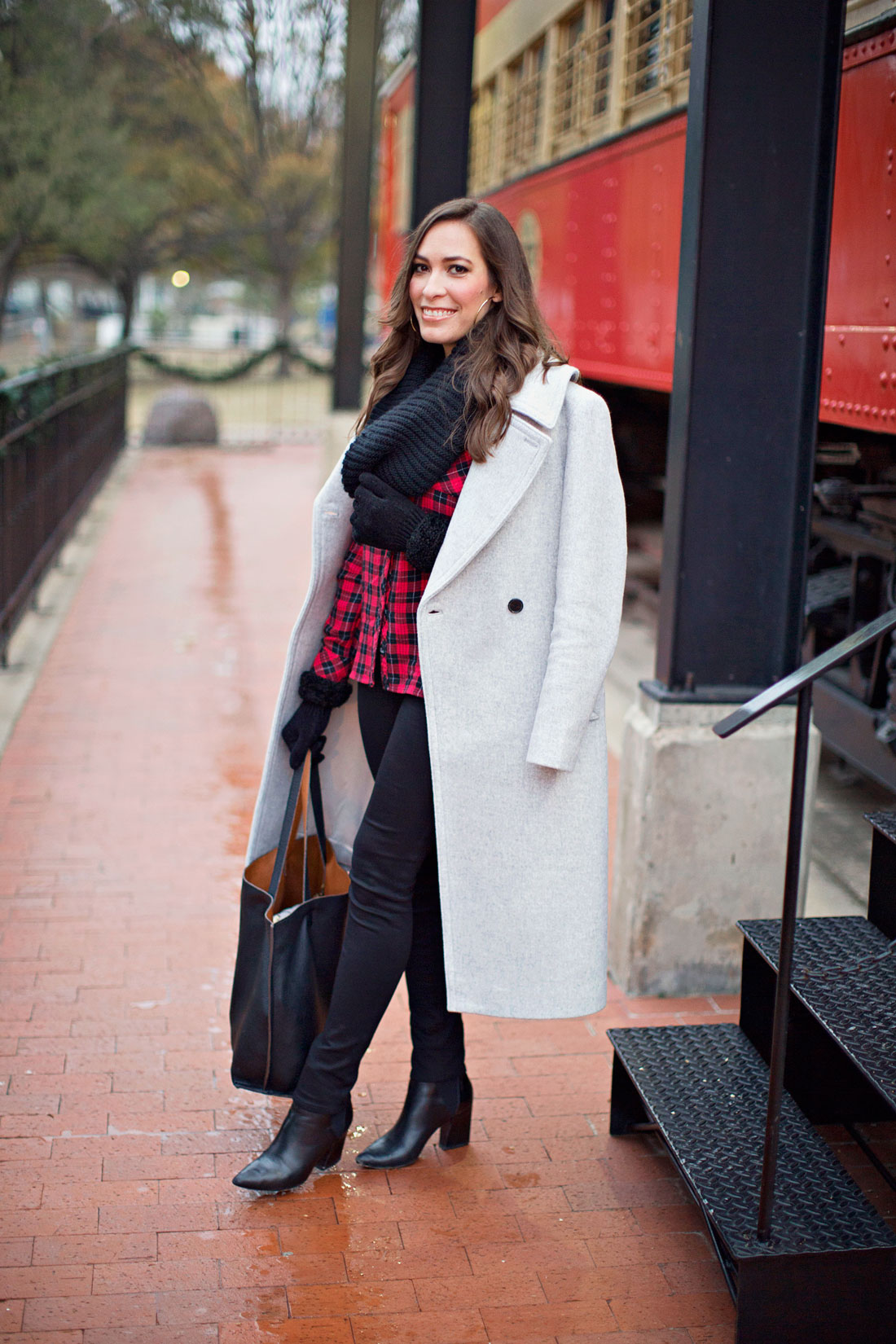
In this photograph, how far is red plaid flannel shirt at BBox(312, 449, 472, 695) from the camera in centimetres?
248

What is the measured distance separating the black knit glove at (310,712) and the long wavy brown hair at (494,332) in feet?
1.88

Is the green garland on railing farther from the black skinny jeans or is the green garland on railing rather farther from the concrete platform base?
the black skinny jeans

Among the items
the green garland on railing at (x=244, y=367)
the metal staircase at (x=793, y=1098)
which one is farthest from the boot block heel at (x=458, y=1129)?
the green garland on railing at (x=244, y=367)

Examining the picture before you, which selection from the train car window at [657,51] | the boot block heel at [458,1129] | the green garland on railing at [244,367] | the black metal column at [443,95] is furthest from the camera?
the green garland on railing at [244,367]

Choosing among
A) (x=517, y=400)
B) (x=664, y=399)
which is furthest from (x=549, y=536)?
(x=664, y=399)

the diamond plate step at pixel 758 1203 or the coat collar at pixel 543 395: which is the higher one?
the coat collar at pixel 543 395

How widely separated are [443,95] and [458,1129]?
5309 millimetres

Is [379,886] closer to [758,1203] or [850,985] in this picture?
[758,1203]

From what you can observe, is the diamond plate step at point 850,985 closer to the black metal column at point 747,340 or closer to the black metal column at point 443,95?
the black metal column at point 747,340

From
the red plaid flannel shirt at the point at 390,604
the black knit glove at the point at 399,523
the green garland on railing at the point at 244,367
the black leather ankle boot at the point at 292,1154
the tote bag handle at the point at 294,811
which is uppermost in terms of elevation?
the green garland on railing at the point at 244,367

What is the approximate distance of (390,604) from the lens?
2537 millimetres

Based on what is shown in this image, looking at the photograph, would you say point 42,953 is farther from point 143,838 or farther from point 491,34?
point 491,34

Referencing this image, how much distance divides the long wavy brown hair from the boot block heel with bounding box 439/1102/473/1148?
1.37 m

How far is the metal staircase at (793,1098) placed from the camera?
219 cm
